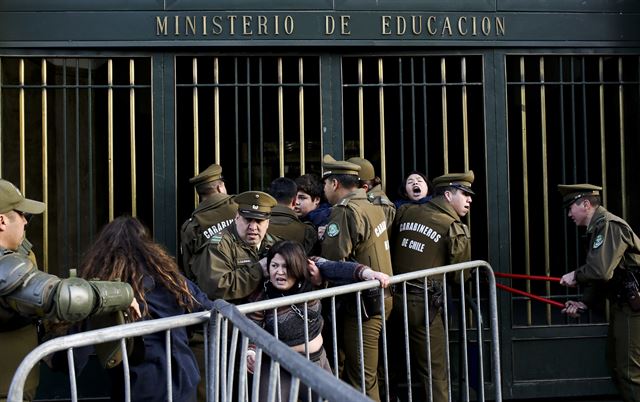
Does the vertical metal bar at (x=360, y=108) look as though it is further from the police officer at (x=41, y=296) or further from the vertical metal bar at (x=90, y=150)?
the police officer at (x=41, y=296)

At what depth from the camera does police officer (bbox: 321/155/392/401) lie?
5569 millimetres

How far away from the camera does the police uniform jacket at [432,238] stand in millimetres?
6094

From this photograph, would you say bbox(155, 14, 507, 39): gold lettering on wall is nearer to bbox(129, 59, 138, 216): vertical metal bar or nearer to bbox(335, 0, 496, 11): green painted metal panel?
bbox(335, 0, 496, 11): green painted metal panel

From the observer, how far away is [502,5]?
6.91 meters

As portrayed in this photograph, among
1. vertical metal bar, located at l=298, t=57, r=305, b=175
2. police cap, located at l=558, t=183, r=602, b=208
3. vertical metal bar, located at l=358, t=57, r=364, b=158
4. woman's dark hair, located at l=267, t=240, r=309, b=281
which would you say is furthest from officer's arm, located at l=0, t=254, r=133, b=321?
police cap, located at l=558, t=183, r=602, b=208

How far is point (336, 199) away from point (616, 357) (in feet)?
7.59

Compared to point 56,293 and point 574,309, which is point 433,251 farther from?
point 56,293

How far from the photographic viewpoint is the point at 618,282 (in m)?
6.05

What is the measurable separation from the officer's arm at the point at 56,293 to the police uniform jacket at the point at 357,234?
216cm

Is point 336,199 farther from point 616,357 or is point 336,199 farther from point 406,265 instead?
point 616,357

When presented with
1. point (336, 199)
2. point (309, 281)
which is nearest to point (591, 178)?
point (336, 199)

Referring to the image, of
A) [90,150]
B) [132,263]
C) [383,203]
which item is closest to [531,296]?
[383,203]

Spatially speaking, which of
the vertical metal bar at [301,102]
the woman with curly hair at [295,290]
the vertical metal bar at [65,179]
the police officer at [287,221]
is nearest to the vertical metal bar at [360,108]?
the vertical metal bar at [301,102]

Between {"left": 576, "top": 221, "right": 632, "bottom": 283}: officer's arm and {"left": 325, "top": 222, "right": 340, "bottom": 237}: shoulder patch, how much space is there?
1.79m
